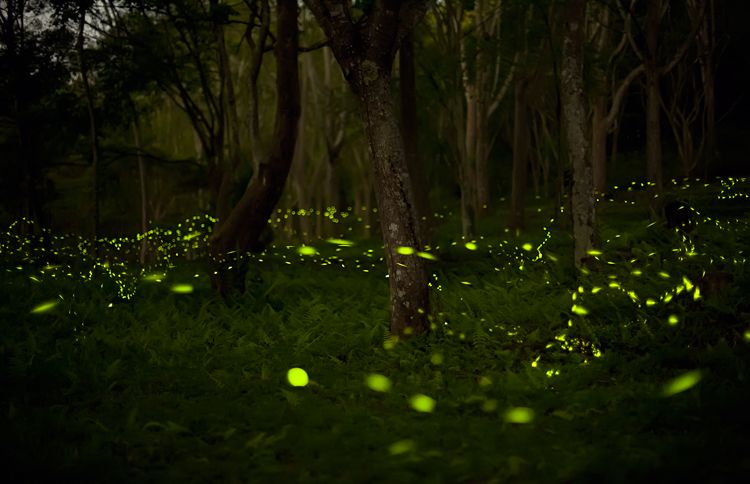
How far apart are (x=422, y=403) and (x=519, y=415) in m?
0.93

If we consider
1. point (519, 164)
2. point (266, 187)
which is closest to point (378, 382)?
point (266, 187)

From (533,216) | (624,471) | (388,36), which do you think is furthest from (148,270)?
(533,216)

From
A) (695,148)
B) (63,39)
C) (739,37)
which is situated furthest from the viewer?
(695,148)

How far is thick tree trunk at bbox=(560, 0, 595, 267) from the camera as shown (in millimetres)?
9766

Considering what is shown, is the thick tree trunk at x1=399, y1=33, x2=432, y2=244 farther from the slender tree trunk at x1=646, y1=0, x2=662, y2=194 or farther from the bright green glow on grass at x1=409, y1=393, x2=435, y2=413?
the bright green glow on grass at x1=409, y1=393, x2=435, y2=413

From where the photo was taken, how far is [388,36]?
8562 millimetres

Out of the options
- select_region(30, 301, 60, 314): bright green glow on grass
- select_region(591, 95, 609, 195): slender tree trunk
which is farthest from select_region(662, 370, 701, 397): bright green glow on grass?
select_region(591, 95, 609, 195): slender tree trunk

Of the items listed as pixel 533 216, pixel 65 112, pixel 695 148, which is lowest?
pixel 533 216

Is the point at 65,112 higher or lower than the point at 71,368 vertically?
higher

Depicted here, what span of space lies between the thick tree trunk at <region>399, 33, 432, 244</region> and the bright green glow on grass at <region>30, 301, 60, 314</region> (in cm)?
701

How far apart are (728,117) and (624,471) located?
32869mm

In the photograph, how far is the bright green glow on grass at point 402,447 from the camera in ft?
16.9

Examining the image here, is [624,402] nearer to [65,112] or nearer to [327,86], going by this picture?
[65,112]

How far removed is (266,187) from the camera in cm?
1205
